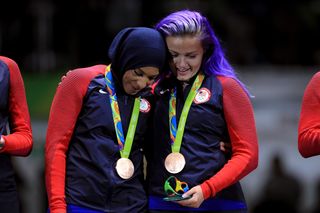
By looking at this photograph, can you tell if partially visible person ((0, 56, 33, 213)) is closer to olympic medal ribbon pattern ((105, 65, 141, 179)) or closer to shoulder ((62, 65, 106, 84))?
shoulder ((62, 65, 106, 84))

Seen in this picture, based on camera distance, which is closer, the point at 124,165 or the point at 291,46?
the point at 124,165

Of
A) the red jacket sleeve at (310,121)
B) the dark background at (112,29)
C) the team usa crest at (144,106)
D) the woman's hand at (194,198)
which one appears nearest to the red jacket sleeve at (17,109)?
the team usa crest at (144,106)

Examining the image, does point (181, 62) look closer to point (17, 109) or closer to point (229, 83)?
point (229, 83)

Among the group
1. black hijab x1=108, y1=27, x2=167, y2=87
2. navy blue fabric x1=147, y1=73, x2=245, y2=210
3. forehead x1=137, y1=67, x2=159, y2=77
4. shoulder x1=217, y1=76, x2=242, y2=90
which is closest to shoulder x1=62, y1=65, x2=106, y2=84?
black hijab x1=108, y1=27, x2=167, y2=87

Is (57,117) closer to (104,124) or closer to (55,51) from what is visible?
(104,124)

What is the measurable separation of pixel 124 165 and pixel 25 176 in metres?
3.94

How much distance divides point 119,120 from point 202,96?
14.9 inches

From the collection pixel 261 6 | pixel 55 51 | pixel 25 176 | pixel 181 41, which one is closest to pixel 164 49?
pixel 181 41

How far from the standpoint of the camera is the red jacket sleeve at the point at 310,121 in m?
3.53

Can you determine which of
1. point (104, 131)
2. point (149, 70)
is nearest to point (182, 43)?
point (149, 70)

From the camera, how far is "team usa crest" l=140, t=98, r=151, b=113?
3.55 meters

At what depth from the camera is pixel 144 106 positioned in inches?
140

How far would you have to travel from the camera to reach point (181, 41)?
11.6ft

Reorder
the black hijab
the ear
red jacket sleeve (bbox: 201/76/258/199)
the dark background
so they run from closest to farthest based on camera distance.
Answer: the black hijab < red jacket sleeve (bbox: 201/76/258/199) < the ear < the dark background
